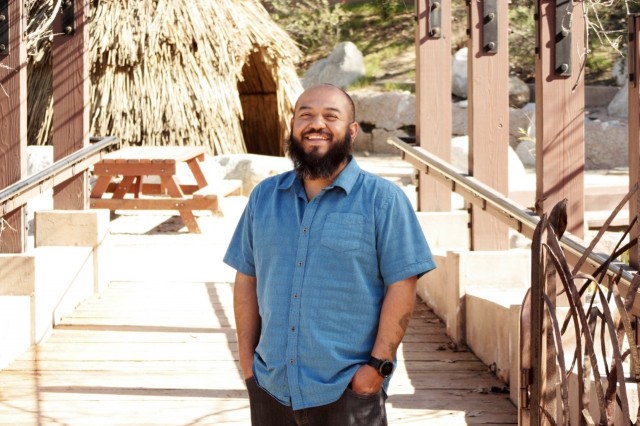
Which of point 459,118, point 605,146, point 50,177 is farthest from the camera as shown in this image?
point 459,118

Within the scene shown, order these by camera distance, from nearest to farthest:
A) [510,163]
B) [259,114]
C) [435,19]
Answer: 1. [435,19]
2. [510,163]
3. [259,114]

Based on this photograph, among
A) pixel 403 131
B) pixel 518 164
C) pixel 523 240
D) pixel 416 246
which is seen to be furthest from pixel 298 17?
pixel 416 246

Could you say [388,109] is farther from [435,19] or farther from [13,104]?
[13,104]

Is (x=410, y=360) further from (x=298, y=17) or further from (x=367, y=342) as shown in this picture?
(x=298, y=17)

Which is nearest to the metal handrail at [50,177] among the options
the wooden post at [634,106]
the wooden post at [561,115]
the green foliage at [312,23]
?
the wooden post at [561,115]

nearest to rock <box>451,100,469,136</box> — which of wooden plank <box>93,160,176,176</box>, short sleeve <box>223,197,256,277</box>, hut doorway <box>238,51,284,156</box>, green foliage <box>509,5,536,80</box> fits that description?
green foliage <box>509,5,536,80</box>

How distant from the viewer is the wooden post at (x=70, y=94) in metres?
7.37

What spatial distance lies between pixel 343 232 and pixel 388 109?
56.1 feet

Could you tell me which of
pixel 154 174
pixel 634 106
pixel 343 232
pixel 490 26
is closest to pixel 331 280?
pixel 343 232

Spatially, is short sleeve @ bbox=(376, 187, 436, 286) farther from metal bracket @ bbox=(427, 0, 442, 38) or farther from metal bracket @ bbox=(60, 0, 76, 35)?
metal bracket @ bbox=(427, 0, 442, 38)

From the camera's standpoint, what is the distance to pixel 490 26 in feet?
21.0

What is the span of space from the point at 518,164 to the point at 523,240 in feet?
11.6

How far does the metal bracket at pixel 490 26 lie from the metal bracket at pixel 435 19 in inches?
59.2

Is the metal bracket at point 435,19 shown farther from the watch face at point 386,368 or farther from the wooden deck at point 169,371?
the watch face at point 386,368
